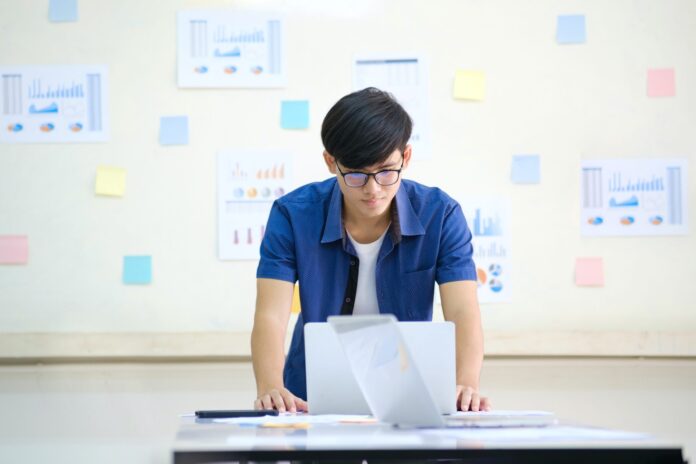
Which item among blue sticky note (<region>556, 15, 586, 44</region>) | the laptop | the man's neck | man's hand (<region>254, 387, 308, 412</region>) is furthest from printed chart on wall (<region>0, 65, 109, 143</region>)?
the laptop

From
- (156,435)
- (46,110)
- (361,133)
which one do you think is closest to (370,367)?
(361,133)

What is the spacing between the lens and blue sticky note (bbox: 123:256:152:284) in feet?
11.6

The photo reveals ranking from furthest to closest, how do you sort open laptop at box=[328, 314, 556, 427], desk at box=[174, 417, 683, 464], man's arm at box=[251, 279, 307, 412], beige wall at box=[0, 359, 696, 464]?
beige wall at box=[0, 359, 696, 464], man's arm at box=[251, 279, 307, 412], open laptop at box=[328, 314, 556, 427], desk at box=[174, 417, 683, 464]

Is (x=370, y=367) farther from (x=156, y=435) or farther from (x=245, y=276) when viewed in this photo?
(x=245, y=276)

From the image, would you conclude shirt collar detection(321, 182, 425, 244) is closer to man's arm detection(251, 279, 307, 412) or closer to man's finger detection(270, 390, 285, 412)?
man's arm detection(251, 279, 307, 412)

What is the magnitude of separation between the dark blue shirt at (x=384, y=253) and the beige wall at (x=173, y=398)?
1.65 ft

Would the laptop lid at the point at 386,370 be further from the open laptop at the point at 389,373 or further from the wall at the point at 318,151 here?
the wall at the point at 318,151

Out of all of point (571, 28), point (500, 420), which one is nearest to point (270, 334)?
point (500, 420)

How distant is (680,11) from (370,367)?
2716 millimetres

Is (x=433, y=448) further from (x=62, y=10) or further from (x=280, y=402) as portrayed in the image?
(x=62, y=10)

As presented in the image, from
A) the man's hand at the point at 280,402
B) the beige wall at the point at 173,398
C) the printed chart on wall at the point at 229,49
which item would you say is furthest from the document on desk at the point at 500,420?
the printed chart on wall at the point at 229,49

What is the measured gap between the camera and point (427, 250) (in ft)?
6.59

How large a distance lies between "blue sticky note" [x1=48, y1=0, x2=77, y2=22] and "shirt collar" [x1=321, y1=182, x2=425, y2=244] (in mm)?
1941

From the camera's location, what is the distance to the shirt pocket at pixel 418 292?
1.99m
